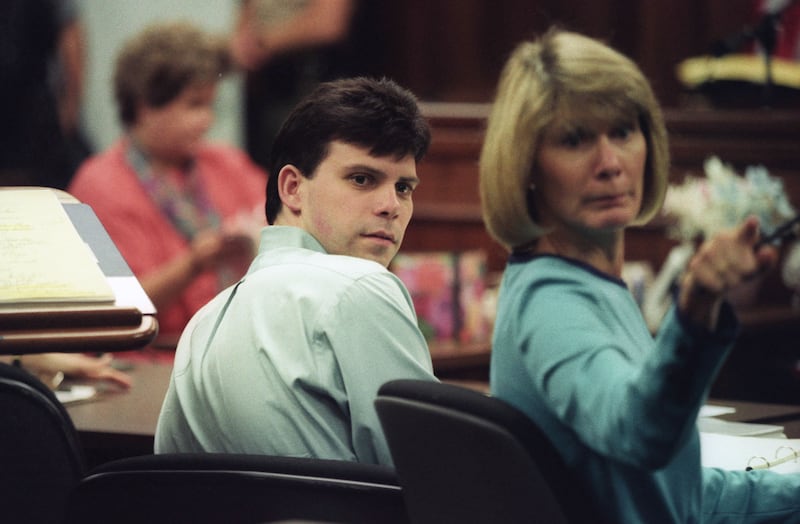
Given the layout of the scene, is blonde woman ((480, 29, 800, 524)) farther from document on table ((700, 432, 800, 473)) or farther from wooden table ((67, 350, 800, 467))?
wooden table ((67, 350, 800, 467))

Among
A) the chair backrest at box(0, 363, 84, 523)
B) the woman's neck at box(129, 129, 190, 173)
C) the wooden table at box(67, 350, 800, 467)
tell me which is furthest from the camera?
the woman's neck at box(129, 129, 190, 173)

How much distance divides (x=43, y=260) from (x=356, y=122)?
0.48 metres

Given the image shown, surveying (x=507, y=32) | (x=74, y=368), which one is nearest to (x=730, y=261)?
(x=74, y=368)

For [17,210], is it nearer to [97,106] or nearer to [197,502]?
[197,502]

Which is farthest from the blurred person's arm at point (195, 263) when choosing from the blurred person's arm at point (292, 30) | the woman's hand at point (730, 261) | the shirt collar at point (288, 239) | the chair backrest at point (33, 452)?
the woman's hand at point (730, 261)

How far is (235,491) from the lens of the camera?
159cm

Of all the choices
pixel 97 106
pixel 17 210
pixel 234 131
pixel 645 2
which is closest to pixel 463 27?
pixel 645 2

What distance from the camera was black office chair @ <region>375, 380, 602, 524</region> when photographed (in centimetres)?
129

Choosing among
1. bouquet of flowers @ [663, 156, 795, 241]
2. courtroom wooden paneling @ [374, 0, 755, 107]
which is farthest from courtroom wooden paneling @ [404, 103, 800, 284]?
courtroom wooden paneling @ [374, 0, 755, 107]

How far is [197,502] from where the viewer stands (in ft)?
5.30

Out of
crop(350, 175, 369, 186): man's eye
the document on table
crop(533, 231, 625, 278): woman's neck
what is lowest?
the document on table

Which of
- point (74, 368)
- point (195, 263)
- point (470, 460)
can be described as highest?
point (470, 460)

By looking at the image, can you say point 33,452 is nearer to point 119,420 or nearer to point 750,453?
point 119,420

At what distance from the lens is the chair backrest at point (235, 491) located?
154cm
